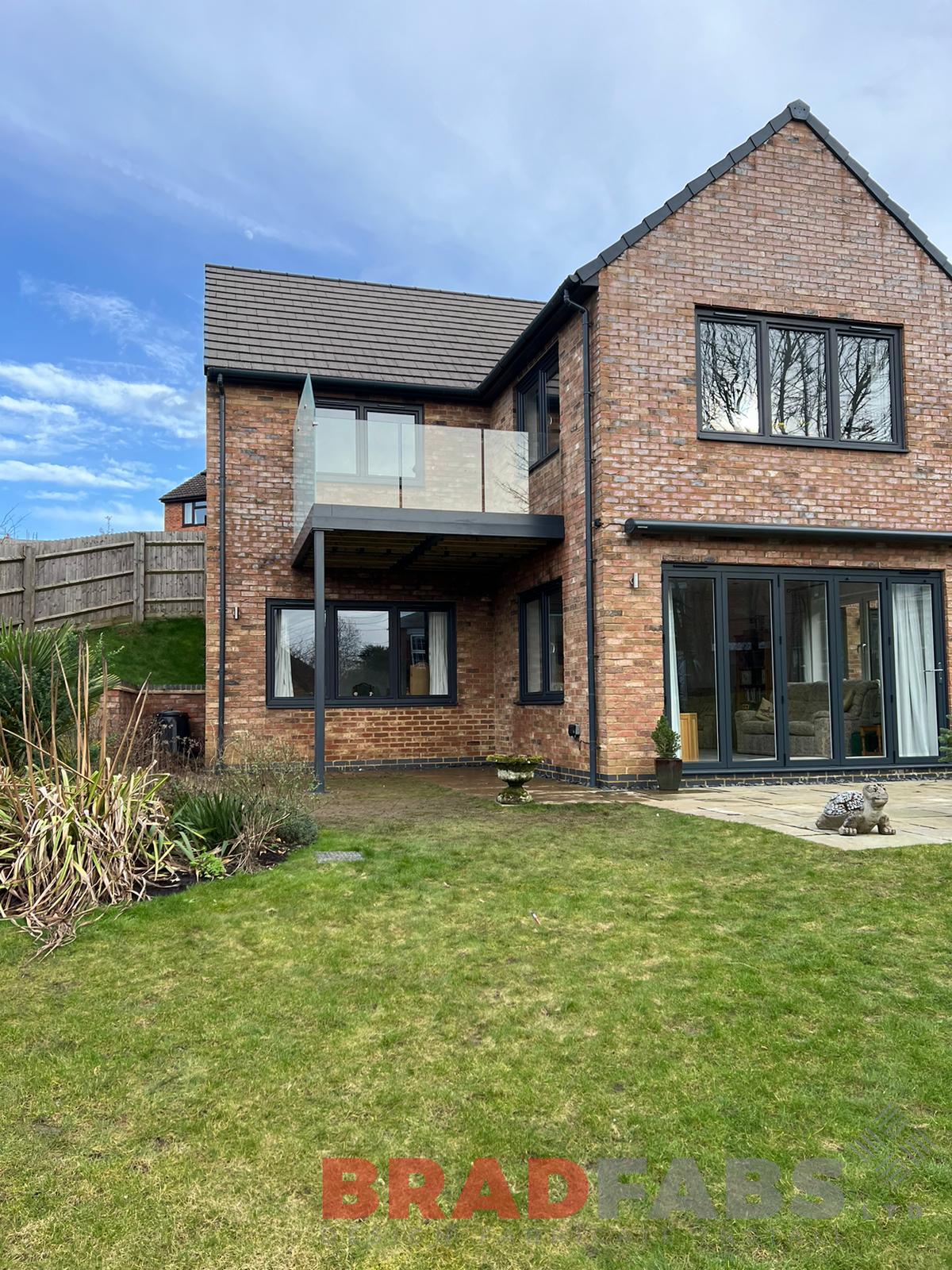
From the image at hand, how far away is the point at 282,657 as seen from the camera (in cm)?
1284

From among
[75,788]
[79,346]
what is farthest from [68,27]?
[79,346]

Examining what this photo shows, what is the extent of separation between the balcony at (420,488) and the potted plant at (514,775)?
10.8ft

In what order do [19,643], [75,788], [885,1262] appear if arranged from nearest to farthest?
[885,1262], [75,788], [19,643]

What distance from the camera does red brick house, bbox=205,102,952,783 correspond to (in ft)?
32.1

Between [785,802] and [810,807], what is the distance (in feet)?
1.40

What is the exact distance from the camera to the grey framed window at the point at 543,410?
36.9 feet

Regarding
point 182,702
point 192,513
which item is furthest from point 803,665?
point 192,513

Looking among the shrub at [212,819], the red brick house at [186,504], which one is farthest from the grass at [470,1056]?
the red brick house at [186,504]

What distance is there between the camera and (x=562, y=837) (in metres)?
6.58

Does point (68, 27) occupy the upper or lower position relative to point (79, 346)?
lower

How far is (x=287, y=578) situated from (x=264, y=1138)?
35.1ft

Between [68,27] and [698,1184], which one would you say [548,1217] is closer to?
[698,1184]

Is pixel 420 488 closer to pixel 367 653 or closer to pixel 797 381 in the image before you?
pixel 367 653

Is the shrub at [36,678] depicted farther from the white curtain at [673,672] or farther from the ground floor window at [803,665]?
the ground floor window at [803,665]
